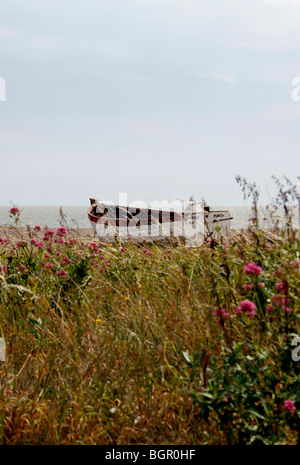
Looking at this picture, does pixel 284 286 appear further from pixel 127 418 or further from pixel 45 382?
pixel 45 382

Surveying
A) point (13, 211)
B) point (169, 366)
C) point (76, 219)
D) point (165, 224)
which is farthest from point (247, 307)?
point (76, 219)

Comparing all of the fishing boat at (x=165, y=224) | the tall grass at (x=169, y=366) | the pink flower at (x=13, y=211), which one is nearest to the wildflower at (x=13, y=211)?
the pink flower at (x=13, y=211)

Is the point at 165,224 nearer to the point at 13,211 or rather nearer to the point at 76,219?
the point at 13,211

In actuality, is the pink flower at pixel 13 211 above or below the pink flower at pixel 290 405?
→ above

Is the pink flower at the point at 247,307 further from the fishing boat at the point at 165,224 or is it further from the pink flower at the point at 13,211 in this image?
the pink flower at the point at 13,211

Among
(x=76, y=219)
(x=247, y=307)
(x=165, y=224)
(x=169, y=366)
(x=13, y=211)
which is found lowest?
(x=169, y=366)

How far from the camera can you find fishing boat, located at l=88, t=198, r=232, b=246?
6664 mm

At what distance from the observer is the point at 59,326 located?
3781mm

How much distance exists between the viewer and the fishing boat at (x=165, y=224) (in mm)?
6664

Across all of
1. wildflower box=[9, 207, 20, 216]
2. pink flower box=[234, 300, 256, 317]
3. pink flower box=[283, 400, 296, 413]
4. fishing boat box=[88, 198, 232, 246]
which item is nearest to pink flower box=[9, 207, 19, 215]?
wildflower box=[9, 207, 20, 216]

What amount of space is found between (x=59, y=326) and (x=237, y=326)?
147 centimetres

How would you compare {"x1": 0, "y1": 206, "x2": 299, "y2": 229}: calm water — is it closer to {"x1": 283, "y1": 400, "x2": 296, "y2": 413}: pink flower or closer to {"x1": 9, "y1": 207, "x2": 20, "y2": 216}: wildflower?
{"x1": 9, "y1": 207, "x2": 20, "y2": 216}: wildflower

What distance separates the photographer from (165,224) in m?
8.88

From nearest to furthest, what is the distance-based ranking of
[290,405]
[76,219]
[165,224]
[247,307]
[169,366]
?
[290,405]
[247,307]
[169,366]
[165,224]
[76,219]
